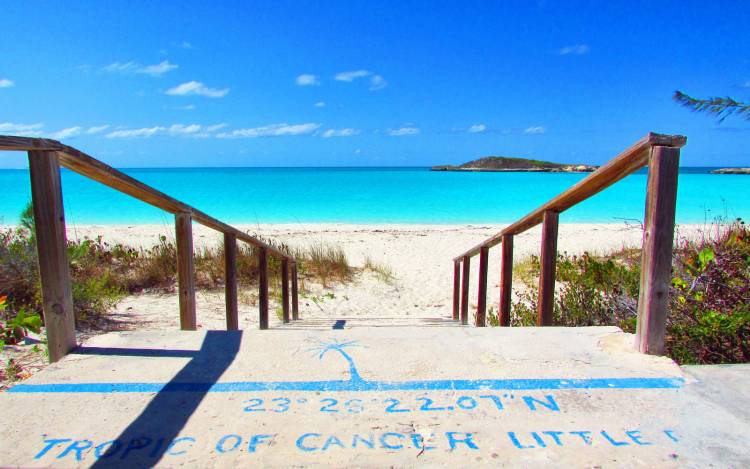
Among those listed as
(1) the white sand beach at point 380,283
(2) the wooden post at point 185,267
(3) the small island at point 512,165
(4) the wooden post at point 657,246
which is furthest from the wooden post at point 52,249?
(3) the small island at point 512,165

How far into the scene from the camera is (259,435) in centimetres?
→ 151

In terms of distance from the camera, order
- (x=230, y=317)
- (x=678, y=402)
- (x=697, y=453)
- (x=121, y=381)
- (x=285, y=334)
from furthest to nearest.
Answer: (x=230, y=317), (x=285, y=334), (x=121, y=381), (x=678, y=402), (x=697, y=453)

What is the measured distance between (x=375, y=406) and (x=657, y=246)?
132 centimetres

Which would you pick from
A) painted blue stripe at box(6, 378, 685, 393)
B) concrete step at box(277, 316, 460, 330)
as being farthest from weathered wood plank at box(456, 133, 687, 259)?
concrete step at box(277, 316, 460, 330)

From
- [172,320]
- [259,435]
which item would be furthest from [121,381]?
[172,320]

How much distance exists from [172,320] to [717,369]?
15.1ft

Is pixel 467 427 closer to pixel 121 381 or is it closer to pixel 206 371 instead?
pixel 206 371

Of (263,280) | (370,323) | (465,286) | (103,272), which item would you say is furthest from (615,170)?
(103,272)

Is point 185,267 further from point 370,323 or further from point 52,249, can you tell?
point 370,323

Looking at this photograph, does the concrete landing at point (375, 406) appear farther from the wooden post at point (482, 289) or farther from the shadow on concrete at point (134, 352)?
the wooden post at point (482, 289)

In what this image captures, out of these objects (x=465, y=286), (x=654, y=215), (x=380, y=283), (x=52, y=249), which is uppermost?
(x=654, y=215)

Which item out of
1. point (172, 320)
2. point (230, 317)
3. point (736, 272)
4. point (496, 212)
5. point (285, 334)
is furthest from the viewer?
point (496, 212)

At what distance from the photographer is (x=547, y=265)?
9.35ft

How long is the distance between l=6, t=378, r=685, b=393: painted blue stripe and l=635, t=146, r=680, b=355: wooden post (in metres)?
0.25
